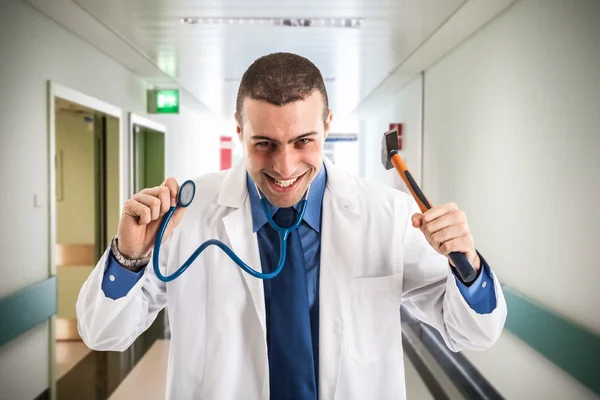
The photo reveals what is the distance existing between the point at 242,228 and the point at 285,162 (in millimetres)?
330

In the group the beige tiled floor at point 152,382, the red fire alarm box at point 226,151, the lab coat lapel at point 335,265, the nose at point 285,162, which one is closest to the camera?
the nose at point 285,162

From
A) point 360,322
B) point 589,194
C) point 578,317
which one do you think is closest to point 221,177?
point 360,322

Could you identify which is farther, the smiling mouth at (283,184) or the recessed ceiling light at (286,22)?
the recessed ceiling light at (286,22)

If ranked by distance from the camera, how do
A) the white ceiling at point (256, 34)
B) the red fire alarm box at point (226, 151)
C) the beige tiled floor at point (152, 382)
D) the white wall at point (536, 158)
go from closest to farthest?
the white wall at point (536, 158), the white ceiling at point (256, 34), the beige tiled floor at point (152, 382), the red fire alarm box at point (226, 151)

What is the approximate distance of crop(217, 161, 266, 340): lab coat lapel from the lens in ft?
4.09

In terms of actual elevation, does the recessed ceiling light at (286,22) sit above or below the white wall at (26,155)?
above

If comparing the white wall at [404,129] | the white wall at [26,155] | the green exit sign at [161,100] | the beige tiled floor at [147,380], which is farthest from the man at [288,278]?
the green exit sign at [161,100]

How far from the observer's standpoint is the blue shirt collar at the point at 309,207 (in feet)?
4.34

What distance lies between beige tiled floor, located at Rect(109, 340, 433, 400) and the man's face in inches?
101

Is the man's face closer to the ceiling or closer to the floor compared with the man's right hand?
closer to the ceiling

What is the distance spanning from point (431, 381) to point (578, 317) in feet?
5.12

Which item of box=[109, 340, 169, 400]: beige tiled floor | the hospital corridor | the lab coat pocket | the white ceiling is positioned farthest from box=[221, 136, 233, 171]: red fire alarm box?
the lab coat pocket

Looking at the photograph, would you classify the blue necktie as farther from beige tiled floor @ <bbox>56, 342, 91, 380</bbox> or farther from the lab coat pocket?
beige tiled floor @ <bbox>56, 342, 91, 380</bbox>

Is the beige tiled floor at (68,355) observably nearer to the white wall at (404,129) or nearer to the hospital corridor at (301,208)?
the hospital corridor at (301,208)
